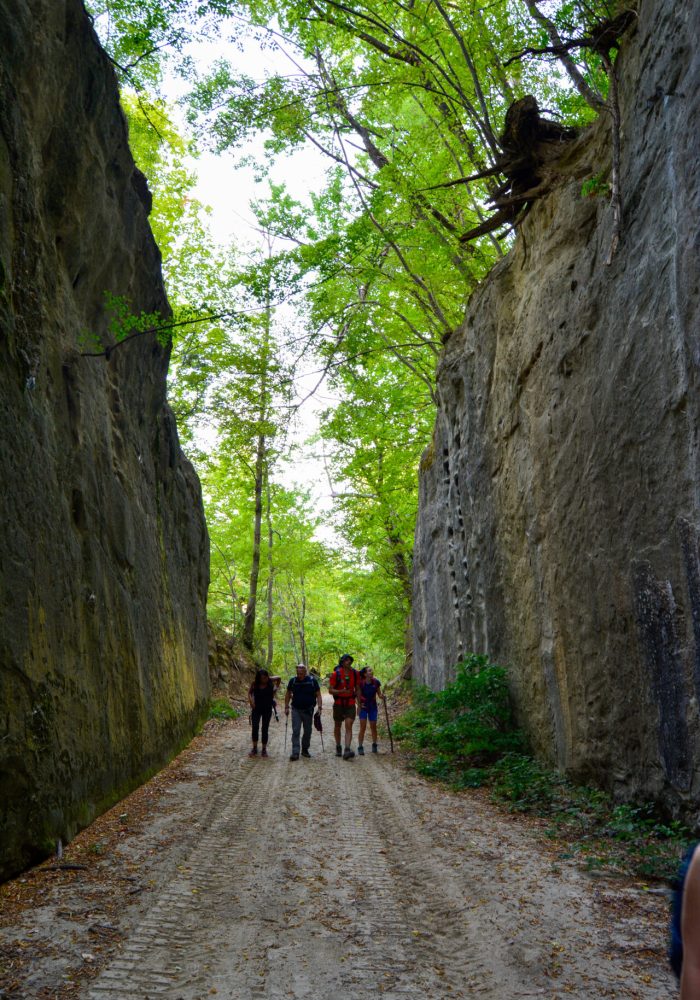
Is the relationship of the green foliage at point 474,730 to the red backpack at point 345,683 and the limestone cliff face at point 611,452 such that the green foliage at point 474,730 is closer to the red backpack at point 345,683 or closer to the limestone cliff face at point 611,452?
the limestone cliff face at point 611,452

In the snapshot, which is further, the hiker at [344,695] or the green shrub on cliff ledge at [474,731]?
the hiker at [344,695]

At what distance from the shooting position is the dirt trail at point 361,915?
12.5 ft

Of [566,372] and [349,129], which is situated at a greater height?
[349,129]

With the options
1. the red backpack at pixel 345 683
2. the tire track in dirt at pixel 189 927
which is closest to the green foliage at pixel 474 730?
the red backpack at pixel 345 683

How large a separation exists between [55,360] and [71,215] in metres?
2.19

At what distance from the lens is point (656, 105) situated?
22.8 ft

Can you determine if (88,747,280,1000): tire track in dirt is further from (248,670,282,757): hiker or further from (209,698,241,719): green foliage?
(209,698,241,719): green foliage

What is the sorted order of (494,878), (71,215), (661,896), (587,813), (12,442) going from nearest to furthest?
(661,896)
(494,878)
(12,442)
(587,813)
(71,215)

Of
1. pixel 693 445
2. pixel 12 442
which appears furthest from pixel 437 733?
pixel 12 442

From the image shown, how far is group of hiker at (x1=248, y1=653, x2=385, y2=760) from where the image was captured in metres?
12.3

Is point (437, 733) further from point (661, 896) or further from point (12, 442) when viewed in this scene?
point (12, 442)

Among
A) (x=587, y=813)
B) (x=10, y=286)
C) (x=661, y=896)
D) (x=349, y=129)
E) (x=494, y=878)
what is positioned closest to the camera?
(x=661, y=896)

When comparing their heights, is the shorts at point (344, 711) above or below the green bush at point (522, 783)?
above

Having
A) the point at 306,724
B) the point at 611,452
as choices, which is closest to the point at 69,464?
the point at 611,452
